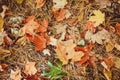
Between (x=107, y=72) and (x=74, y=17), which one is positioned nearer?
(x=107, y=72)

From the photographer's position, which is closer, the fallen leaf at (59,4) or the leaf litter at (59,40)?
the leaf litter at (59,40)

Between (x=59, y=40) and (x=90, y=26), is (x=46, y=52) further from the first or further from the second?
(x=90, y=26)

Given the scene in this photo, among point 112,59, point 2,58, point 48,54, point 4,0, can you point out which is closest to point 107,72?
point 112,59

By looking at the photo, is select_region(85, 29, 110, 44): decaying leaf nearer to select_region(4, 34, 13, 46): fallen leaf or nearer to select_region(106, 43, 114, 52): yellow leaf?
select_region(106, 43, 114, 52): yellow leaf

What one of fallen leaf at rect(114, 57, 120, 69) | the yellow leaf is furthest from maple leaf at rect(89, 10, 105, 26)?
fallen leaf at rect(114, 57, 120, 69)

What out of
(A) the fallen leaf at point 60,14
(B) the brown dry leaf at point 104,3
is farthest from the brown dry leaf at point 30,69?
(B) the brown dry leaf at point 104,3

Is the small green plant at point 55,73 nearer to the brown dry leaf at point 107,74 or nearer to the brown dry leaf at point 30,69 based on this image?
the brown dry leaf at point 30,69

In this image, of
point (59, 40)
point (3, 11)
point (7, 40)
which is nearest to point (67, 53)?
point (59, 40)

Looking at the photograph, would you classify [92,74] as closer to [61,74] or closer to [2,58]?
[61,74]
